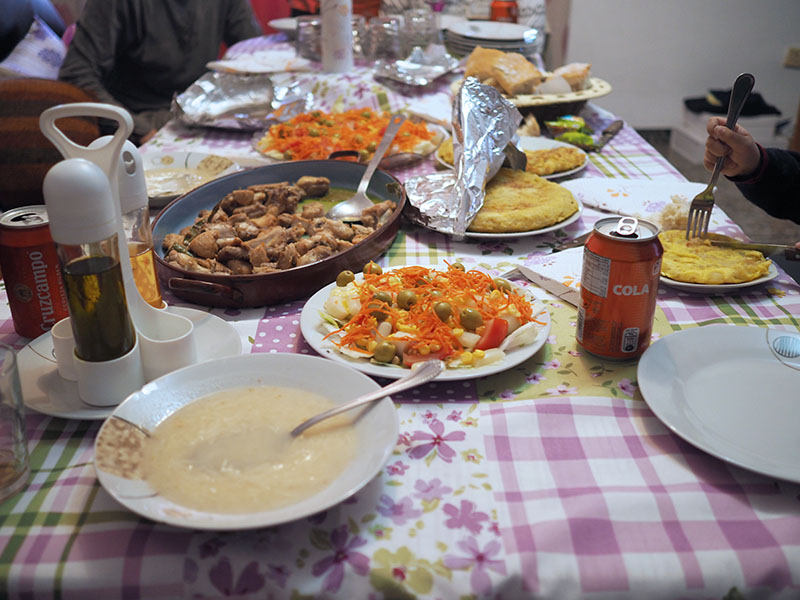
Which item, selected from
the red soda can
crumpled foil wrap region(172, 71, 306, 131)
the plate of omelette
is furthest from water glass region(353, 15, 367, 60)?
the plate of omelette

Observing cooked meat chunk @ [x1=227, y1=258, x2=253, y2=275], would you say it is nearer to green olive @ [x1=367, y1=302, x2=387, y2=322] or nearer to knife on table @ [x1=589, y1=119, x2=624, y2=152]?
green olive @ [x1=367, y1=302, x2=387, y2=322]

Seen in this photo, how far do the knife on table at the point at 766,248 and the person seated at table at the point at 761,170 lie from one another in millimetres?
205

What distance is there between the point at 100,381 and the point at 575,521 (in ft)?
2.10

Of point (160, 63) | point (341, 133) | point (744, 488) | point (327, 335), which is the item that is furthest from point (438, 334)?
point (160, 63)

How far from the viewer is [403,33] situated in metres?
3.15

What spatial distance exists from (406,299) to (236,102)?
1.78 metres

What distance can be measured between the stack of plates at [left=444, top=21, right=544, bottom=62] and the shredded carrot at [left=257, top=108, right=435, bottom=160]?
3.56 ft

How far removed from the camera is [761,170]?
158 centimetres

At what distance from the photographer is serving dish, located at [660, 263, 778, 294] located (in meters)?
1.27

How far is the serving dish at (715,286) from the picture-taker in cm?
127

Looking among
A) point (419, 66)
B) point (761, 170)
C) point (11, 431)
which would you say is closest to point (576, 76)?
point (419, 66)

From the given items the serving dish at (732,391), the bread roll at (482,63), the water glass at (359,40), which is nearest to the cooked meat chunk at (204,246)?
the serving dish at (732,391)

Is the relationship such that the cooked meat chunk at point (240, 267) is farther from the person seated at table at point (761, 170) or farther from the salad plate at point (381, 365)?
the person seated at table at point (761, 170)

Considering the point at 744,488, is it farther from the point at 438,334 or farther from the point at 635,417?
the point at 438,334
